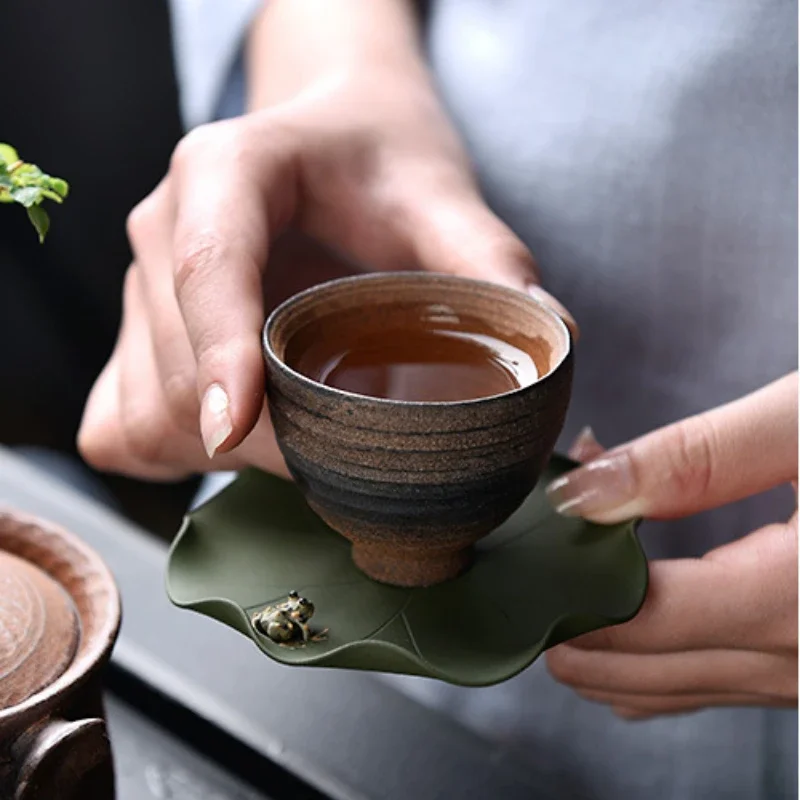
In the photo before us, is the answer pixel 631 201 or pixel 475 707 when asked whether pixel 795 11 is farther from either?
pixel 475 707

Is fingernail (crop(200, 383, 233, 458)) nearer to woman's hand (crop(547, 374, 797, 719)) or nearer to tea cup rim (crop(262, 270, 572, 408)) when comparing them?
tea cup rim (crop(262, 270, 572, 408))

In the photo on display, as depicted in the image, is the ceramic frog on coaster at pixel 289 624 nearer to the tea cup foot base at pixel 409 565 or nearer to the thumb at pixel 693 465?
the tea cup foot base at pixel 409 565

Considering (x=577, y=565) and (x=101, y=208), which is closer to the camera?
(x=577, y=565)

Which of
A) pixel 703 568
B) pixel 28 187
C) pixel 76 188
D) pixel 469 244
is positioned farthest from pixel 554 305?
pixel 76 188

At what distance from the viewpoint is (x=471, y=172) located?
0.99 m

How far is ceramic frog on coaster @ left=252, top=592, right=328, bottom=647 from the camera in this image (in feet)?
1.99

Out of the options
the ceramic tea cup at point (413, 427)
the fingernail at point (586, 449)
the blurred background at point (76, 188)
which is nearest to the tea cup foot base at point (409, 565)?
the ceramic tea cup at point (413, 427)

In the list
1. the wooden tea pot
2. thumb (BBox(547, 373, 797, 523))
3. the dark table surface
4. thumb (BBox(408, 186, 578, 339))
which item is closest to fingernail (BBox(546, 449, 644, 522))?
thumb (BBox(547, 373, 797, 523))

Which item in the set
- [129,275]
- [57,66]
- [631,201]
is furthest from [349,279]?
[57,66]

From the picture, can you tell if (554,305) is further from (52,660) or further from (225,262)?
(52,660)

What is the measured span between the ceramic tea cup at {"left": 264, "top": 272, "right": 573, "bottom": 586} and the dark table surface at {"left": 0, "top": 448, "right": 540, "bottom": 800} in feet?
0.58

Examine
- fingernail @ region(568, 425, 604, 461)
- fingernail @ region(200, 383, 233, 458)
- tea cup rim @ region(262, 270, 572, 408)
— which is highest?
tea cup rim @ region(262, 270, 572, 408)

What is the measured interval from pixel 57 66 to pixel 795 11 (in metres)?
0.96

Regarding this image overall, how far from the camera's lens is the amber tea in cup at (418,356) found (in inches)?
27.2
